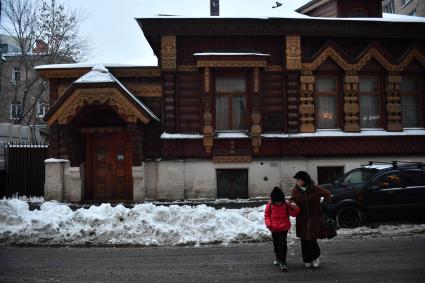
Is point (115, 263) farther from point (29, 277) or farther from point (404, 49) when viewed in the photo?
point (404, 49)

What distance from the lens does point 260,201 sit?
1644 centimetres

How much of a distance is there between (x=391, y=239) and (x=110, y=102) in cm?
1049

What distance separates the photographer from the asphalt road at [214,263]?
283 inches

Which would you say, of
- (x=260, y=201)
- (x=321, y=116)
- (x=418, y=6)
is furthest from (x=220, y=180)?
(x=418, y=6)

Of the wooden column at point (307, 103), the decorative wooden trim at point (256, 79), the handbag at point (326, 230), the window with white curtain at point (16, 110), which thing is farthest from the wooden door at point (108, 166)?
the window with white curtain at point (16, 110)

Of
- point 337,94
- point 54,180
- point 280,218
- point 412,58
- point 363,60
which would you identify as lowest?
point 280,218

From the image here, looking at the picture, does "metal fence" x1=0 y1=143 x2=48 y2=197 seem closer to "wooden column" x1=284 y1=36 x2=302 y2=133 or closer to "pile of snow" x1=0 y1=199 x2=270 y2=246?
"pile of snow" x1=0 y1=199 x2=270 y2=246

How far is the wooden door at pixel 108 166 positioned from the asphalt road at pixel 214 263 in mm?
7578

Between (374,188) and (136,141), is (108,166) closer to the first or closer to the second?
(136,141)

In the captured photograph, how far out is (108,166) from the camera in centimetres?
1767

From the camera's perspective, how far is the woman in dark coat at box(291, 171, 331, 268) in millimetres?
7391

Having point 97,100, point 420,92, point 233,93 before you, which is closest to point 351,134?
point 420,92

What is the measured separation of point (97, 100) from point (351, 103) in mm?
10067

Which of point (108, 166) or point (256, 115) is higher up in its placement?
point (256, 115)
